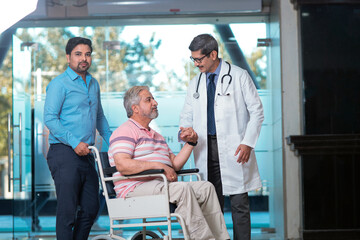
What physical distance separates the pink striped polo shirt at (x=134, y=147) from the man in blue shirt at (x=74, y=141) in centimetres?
30

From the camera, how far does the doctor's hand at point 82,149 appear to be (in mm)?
3064

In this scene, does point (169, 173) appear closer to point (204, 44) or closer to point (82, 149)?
point (82, 149)

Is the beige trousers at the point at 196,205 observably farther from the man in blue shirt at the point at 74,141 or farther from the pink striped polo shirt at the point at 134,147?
the man in blue shirt at the point at 74,141

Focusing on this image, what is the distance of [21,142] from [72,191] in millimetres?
2218

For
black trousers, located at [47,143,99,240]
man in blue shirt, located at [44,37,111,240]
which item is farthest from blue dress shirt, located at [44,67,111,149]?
black trousers, located at [47,143,99,240]

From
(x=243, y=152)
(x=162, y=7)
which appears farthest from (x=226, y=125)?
(x=162, y=7)

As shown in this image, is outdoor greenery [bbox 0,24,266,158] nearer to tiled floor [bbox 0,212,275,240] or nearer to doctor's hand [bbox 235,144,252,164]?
tiled floor [bbox 0,212,275,240]

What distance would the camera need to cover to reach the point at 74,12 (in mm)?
5355

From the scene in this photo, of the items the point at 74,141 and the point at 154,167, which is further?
the point at 74,141

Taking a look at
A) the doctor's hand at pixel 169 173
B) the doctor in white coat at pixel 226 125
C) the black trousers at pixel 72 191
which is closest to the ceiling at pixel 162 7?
the doctor in white coat at pixel 226 125

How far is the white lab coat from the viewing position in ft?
10.2

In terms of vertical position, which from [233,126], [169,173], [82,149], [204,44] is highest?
[204,44]

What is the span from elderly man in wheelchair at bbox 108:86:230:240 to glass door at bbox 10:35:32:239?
94.7 inches

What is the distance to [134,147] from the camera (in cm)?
289
